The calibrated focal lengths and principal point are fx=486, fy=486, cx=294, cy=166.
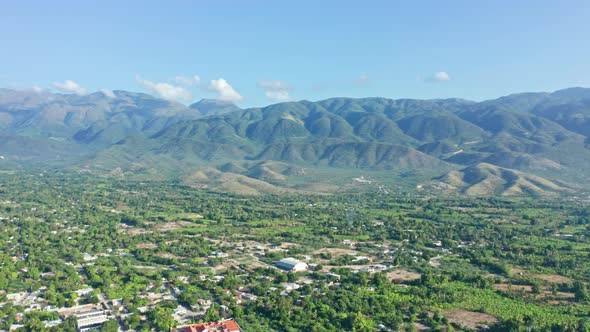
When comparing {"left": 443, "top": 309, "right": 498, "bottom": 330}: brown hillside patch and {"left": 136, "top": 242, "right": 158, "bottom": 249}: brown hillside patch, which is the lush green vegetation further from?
{"left": 443, "top": 309, "right": 498, "bottom": 330}: brown hillside patch

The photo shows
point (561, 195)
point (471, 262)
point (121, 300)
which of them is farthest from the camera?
point (561, 195)

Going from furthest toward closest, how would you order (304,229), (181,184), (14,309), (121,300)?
(181,184)
(304,229)
(121,300)
(14,309)

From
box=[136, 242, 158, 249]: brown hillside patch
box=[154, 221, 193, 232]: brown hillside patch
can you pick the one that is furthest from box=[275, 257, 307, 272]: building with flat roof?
box=[154, 221, 193, 232]: brown hillside patch

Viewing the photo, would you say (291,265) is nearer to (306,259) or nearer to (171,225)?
(306,259)

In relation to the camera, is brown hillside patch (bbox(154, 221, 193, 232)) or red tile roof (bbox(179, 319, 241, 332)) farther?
brown hillside patch (bbox(154, 221, 193, 232))

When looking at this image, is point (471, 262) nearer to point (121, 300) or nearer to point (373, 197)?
point (121, 300)

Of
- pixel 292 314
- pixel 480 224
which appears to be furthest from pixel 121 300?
pixel 480 224
